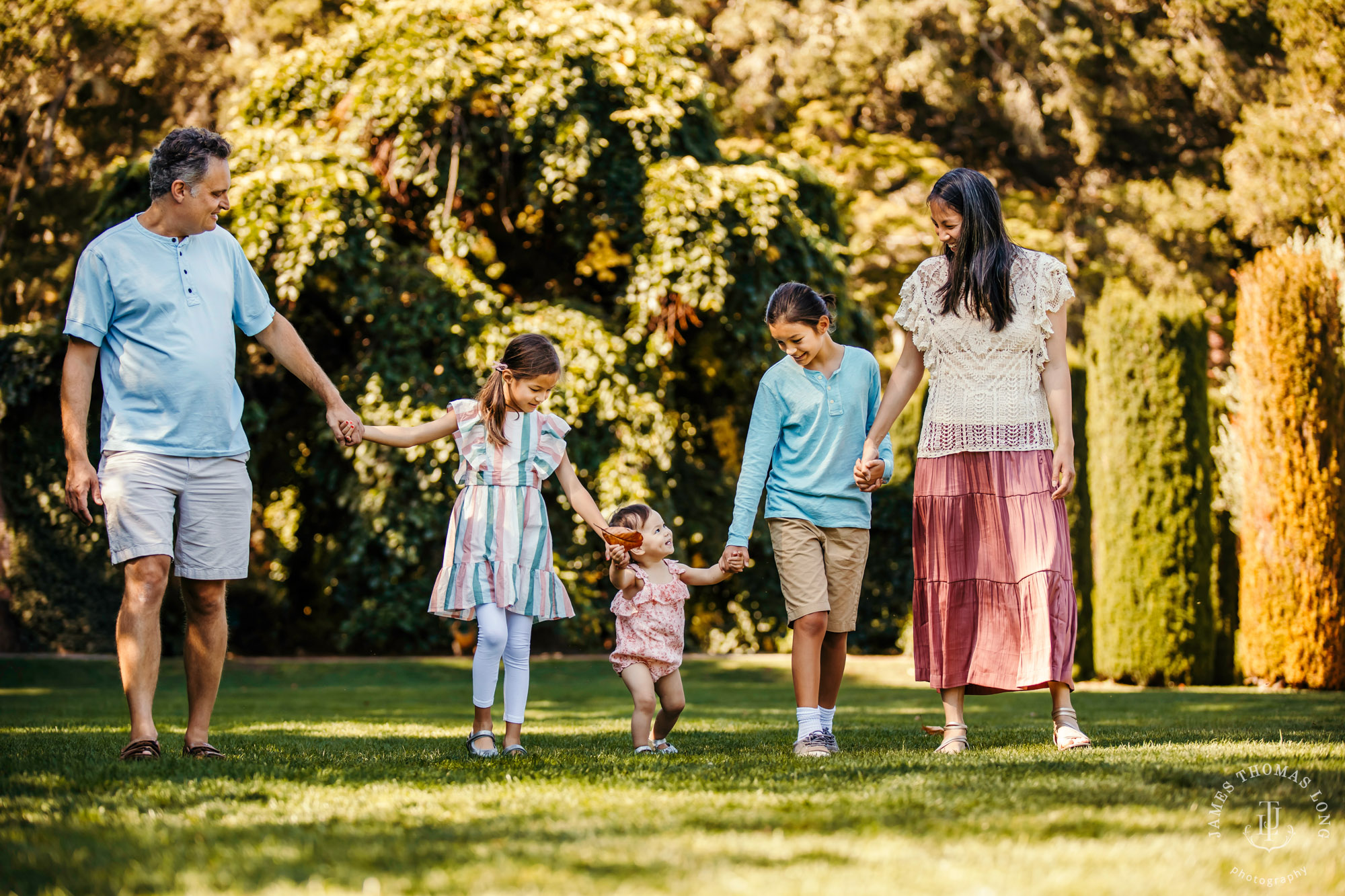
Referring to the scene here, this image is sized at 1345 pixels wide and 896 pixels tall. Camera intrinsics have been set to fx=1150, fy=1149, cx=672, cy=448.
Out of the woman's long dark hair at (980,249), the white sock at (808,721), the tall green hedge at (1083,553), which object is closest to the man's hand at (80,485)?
the white sock at (808,721)

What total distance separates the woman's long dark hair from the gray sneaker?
155 cm

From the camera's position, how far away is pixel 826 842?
7.40ft

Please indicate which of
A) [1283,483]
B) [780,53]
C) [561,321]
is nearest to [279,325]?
[561,321]

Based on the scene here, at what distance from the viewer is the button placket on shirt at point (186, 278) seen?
12.7 feet

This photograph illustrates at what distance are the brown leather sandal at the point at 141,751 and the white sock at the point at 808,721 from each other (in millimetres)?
2114

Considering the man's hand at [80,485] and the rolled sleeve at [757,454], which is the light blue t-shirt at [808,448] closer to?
the rolled sleeve at [757,454]

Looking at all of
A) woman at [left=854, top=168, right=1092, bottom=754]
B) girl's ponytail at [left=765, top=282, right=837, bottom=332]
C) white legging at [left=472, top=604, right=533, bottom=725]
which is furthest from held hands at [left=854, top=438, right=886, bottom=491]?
white legging at [left=472, top=604, right=533, bottom=725]

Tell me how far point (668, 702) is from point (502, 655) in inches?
26.1

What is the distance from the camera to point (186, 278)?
3865mm

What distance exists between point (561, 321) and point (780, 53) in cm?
851

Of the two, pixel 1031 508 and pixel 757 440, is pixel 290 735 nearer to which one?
pixel 757 440

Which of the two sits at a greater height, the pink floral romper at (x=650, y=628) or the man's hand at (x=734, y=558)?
the man's hand at (x=734, y=558)

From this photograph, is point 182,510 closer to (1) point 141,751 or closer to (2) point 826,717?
(1) point 141,751

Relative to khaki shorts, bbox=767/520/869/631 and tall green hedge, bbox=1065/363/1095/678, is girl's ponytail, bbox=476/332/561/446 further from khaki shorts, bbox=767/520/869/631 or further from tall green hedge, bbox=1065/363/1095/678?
tall green hedge, bbox=1065/363/1095/678
